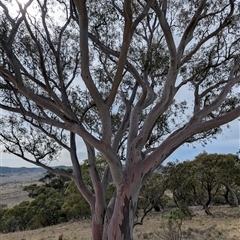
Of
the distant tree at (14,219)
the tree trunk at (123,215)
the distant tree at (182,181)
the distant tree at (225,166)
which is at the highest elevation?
the distant tree at (225,166)

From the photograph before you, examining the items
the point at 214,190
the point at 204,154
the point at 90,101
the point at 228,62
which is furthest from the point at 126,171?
the point at 214,190

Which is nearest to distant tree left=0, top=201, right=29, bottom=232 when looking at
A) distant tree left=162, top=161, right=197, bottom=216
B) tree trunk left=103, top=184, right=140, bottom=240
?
distant tree left=162, top=161, right=197, bottom=216

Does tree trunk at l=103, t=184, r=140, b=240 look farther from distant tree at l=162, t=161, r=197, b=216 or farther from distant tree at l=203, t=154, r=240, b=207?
distant tree at l=203, t=154, r=240, b=207

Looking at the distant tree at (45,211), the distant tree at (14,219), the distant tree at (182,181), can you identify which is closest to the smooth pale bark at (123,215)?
the distant tree at (182,181)

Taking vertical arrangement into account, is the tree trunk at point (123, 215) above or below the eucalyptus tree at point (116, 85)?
below

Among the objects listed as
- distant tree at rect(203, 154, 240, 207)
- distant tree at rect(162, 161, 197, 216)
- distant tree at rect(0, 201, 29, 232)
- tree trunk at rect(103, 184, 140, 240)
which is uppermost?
distant tree at rect(203, 154, 240, 207)

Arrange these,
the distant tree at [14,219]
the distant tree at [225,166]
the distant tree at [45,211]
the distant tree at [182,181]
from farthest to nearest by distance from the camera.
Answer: the distant tree at [14,219] → the distant tree at [45,211] → the distant tree at [225,166] → the distant tree at [182,181]

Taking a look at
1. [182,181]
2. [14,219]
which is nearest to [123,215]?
[182,181]

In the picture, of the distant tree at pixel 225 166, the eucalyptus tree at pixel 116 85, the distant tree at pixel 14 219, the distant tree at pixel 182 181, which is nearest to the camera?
the eucalyptus tree at pixel 116 85

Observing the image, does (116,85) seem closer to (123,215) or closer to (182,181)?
(123,215)

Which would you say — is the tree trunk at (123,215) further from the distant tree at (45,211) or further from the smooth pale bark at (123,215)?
the distant tree at (45,211)

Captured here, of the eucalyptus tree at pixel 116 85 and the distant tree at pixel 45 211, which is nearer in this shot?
the eucalyptus tree at pixel 116 85

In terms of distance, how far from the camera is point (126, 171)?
526 cm

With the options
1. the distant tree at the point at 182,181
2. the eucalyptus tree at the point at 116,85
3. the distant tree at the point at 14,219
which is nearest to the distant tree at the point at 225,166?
the distant tree at the point at 182,181
